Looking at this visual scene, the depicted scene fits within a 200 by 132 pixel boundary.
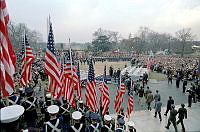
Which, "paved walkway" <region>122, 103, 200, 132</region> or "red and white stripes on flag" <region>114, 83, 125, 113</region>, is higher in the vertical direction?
"red and white stripes on flag" <region>114, 83, 125, 113</region>

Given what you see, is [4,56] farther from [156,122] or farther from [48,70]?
[156,122]

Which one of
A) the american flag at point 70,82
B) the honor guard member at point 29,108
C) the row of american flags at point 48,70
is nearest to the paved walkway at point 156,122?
the row of american flags at point 48,70

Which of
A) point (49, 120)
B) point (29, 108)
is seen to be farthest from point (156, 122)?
point (29, 108)

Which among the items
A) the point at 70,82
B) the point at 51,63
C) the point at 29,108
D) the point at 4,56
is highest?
the point at 4,56

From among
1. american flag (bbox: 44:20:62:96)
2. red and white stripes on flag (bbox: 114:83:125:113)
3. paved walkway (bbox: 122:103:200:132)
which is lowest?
paved walkway (bbox: 122:103:200:132)

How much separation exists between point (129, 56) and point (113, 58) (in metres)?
5.83

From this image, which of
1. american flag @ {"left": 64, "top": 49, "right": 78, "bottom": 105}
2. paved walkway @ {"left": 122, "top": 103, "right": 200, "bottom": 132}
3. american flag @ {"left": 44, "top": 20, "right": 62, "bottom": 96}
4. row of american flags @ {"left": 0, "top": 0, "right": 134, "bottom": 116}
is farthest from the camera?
paved walkway @ {"left": 122, "top": 103, "right": 200, "bottom": 132}

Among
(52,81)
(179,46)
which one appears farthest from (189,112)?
(179,46)

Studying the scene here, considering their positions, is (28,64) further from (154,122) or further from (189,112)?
(189,112)

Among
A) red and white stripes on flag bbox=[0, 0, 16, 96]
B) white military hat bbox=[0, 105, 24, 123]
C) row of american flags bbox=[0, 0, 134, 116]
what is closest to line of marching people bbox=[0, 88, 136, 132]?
white military hat bbox=[0, 105, 24, 123]

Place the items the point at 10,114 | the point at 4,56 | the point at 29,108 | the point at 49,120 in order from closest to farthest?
the point at 10,114
the point at 4,56
the point at 49,120
the point at 29,108

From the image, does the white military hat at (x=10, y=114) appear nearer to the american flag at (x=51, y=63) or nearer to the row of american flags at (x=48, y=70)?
the row of american flags at (x=48, y=70)

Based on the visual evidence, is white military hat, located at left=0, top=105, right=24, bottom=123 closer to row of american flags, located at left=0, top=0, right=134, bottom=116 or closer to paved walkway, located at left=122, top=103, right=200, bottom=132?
row of american flags, located at left=0, top=0, right=134, bottom=116

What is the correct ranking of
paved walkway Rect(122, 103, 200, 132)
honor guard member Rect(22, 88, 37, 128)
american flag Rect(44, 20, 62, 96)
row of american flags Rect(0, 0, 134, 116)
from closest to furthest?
1. row of american flags Rect(0, 0, 134, 116)
2. honor guard member Rect(22, 88, 37, 128)
3. american flag Rect(44, 20, 62, 96)
4. paved walkway Rect(122, 103, 200, 132)
